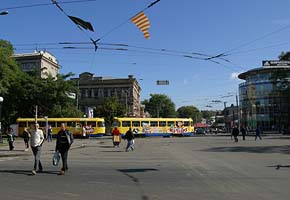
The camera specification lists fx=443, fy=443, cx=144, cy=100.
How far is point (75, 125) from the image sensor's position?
214ft

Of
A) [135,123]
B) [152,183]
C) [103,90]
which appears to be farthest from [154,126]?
[103,90]

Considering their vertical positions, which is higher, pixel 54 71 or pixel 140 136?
pixel 54 71

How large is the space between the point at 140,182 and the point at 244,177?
11.2ft

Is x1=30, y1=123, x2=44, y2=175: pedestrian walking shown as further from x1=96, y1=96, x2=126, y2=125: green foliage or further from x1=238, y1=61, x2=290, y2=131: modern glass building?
x1=238, y1=61, x2=290, y2=131: modern glass building

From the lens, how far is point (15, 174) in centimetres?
1515

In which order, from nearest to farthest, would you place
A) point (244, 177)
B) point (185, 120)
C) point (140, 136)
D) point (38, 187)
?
point (38, 187) < point (244, 177) < point (140, 136) < point (185, 120)

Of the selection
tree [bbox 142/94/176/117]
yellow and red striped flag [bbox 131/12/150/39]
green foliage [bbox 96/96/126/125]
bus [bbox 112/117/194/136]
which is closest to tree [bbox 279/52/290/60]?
bus [bbox 112/117/194/136]

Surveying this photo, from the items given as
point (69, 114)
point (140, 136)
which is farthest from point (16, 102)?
point (140, 136)

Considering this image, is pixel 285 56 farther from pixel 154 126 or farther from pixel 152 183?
pixel 152 183

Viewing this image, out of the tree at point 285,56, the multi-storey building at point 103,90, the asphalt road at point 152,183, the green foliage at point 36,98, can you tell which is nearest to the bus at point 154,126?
the green foliage at point 36,98

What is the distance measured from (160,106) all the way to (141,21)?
508ft

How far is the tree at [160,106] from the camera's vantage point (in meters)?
174

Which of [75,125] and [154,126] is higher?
[75,125]

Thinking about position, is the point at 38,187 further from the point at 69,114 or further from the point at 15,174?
the point at 69,114
